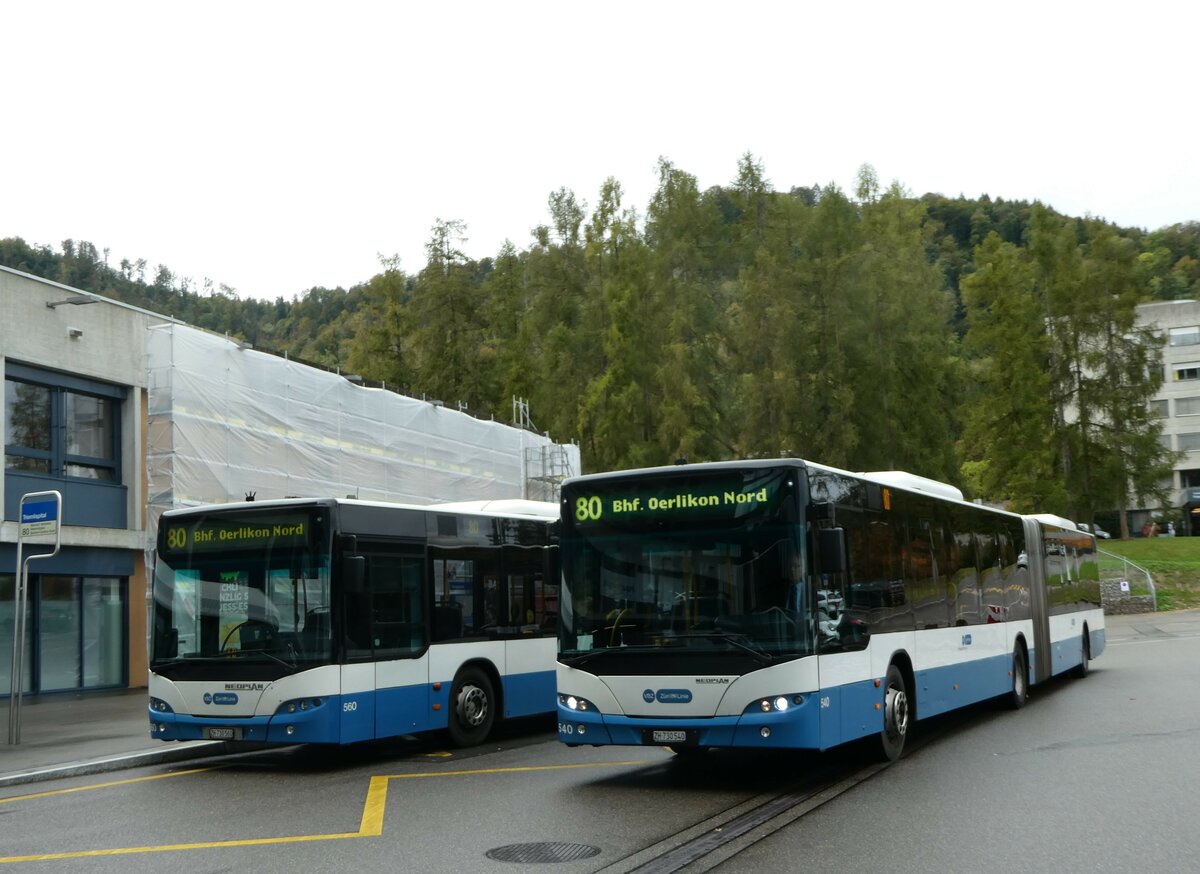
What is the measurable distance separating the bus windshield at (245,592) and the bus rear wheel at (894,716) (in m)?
5.32

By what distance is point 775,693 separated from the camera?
10.5 meters

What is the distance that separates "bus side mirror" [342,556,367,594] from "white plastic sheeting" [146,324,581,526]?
48.2ft

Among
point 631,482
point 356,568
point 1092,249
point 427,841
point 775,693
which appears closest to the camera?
point 427,841

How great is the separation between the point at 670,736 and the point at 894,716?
8.88 ft

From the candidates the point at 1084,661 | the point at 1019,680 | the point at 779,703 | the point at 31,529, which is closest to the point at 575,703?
the point at 779,703

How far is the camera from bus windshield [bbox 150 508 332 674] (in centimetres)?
1305

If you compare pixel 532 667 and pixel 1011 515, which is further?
pixel 1011 515

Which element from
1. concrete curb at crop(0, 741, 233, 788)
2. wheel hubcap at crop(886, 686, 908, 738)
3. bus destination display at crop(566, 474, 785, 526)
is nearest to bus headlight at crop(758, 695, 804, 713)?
bus destination display at crop(566, 474, 785, 526)

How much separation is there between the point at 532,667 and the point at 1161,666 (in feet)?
45.0

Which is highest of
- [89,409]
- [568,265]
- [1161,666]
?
[568,265]

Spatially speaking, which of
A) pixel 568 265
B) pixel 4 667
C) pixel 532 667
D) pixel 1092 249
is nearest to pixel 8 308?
pixel 4 667

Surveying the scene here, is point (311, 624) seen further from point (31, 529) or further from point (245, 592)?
point (31, 529)

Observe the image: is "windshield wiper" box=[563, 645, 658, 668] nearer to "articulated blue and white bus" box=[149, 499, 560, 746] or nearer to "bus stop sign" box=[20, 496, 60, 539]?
"articulated blue and white bus" box=[149, 499, 560, 746]

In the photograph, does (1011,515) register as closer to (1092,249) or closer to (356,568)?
(356,568)
